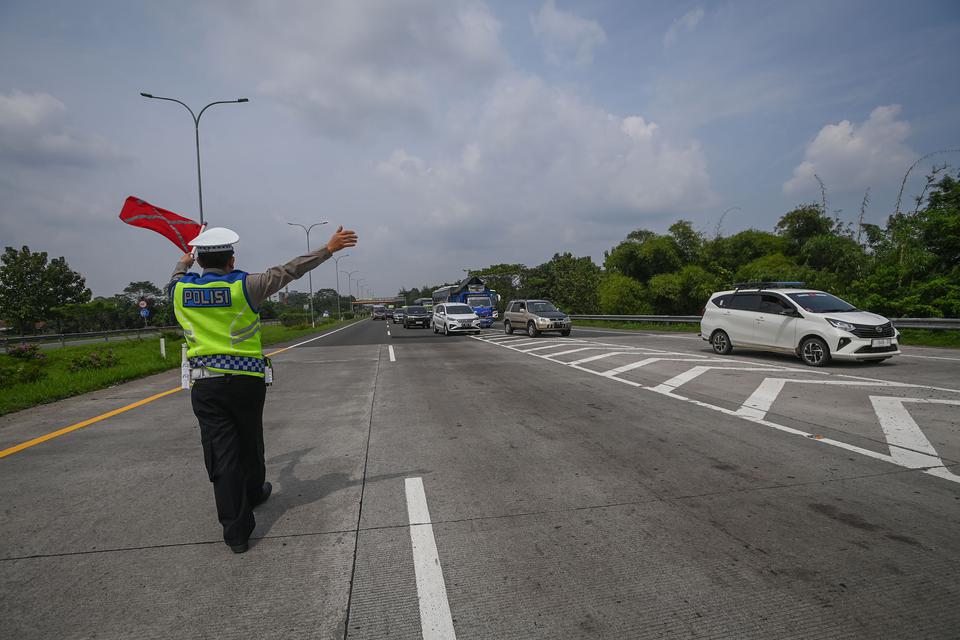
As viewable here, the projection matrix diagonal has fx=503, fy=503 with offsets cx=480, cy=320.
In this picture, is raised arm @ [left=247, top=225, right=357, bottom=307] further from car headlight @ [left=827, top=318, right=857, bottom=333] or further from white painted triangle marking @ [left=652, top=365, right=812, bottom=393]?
car headlight @ [left=827, top=318, right=857, bottom=333]

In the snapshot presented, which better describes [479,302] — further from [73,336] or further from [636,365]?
[73,336]

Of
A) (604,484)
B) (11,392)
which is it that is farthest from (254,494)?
(11,392)

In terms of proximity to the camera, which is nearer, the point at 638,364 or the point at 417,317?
the point at 638,364

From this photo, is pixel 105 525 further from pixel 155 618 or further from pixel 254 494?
pixel 155 618

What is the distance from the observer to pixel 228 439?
325cm

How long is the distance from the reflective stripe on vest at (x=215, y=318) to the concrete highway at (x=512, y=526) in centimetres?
118

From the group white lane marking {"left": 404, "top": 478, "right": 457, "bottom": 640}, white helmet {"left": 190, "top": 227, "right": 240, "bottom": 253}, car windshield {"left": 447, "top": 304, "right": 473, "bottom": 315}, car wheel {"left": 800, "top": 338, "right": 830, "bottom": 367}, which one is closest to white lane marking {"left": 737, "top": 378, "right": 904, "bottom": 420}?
car wheel {"left": 800, "top": 338, "right": 830, "bottom": 367}

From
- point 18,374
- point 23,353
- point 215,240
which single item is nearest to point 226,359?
point 215,240

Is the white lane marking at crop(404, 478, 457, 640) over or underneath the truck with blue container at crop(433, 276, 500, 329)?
underneath

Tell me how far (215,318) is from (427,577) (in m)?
2.08

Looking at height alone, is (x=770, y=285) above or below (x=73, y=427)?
above

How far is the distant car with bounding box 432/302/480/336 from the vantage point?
26.1 m

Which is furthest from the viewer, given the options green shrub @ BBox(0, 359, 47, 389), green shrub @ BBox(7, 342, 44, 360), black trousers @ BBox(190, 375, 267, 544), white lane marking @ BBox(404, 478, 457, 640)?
green shrub @ BBox(7, 342, 44, 360)

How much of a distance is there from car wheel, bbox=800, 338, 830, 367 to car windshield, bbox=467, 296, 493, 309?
84.4 ft
